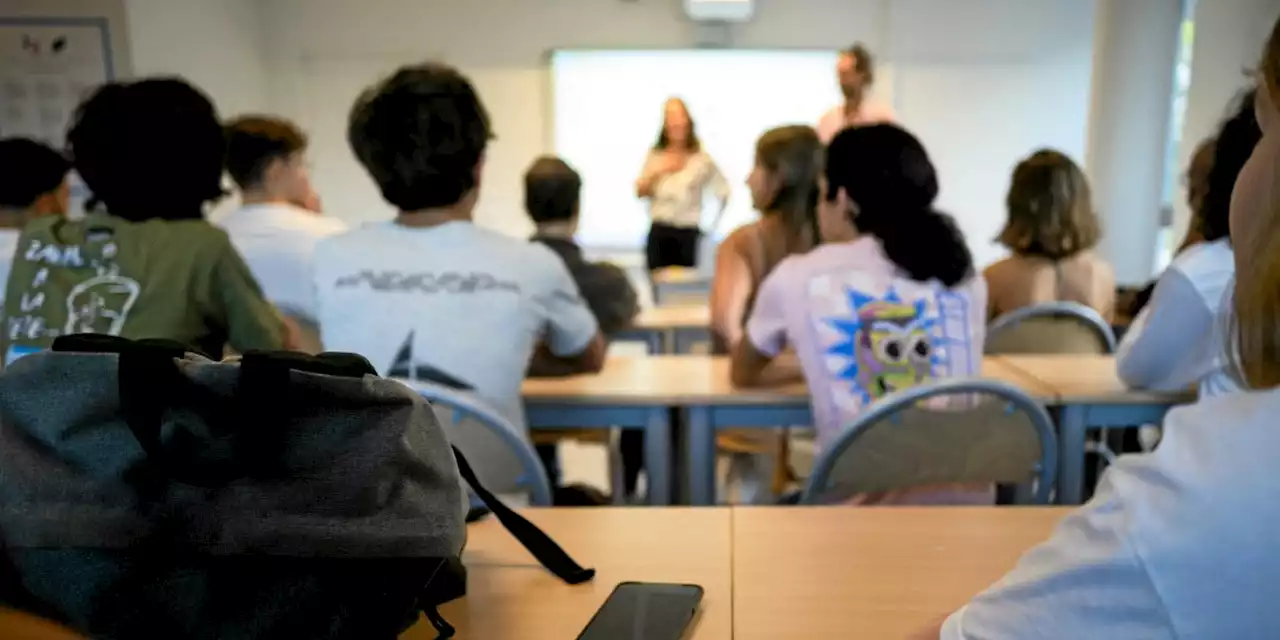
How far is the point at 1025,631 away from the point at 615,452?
190 centimetres

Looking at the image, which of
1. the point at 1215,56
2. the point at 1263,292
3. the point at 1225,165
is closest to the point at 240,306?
the point at 1263,292

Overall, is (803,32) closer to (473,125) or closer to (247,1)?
(247,1)

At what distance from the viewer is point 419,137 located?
163 cm

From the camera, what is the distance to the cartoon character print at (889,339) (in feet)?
5.35

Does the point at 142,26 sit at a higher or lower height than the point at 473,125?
higher

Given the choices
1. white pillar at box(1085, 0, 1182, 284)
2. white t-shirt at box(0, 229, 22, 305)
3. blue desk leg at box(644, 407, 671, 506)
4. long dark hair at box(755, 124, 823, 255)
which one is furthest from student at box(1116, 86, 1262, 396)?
white pillar at box(1085, 0, 1182, 284)

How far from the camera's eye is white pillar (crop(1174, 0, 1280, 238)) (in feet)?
13.3

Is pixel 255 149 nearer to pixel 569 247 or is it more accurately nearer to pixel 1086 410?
pixel 569 247

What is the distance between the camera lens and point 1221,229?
5.76 ft

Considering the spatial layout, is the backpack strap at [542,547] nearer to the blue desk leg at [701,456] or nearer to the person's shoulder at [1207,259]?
the blue desk leg at [701,456]

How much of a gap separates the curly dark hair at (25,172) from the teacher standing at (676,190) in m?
3.41

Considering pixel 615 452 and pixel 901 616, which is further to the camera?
pixel 615 452

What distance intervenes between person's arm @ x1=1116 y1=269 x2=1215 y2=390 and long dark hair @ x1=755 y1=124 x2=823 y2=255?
2.79 feet

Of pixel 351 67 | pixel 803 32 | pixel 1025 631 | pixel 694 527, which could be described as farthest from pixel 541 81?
pixel 1025 631
